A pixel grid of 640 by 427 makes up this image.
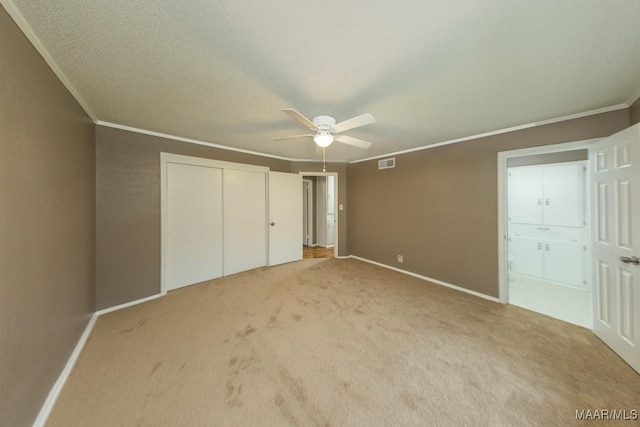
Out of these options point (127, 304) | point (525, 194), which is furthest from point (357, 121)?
point (525, 194)

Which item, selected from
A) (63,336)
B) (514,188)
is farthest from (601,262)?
(63,336)

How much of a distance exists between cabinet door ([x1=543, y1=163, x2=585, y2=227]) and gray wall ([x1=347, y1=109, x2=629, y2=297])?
149 cm

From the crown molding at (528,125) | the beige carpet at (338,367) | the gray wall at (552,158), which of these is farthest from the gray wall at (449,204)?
the gray wall at (552,158)

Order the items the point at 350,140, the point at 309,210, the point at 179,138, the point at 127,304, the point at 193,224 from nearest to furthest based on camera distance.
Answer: the point at 350,140 < the point at 127,304 < the point at 179,138 < the point at 193,224 < the point at 309,210

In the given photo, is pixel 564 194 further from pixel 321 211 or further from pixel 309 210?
pixel 309 210

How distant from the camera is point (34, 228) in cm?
126

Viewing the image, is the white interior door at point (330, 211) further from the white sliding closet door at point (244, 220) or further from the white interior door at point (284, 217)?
the white sliding closet door at point (244, 220)

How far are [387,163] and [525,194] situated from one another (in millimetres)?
2518

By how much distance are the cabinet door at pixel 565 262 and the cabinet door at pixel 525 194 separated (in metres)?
0.49

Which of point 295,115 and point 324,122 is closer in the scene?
point 295,115

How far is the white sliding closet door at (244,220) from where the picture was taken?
368cm

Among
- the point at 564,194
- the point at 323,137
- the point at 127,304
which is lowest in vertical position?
the point at 127,304

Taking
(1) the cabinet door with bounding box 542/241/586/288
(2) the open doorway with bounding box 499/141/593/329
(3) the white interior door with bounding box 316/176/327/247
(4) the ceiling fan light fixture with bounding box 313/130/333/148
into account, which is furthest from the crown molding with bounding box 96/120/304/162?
(1) the cabinet door with bounding box 542/241/586/288

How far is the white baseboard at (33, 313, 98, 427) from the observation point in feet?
4.09
